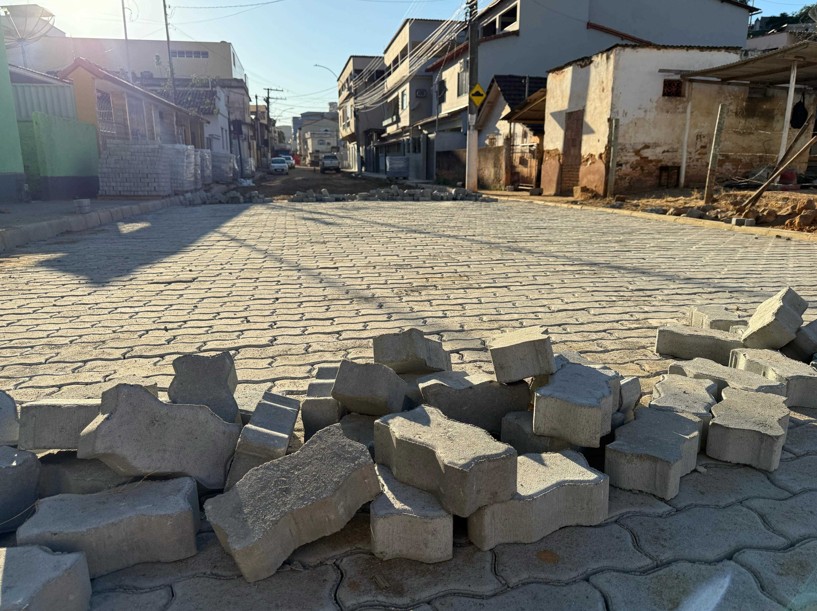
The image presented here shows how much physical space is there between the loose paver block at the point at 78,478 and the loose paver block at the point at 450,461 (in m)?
0.93

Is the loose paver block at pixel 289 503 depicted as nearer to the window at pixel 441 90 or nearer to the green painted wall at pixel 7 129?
the green painted wall at pixel 7 129

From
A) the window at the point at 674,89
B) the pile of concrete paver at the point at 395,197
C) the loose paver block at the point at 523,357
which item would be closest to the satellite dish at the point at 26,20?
the pile of concrete paver at the point at 395,197

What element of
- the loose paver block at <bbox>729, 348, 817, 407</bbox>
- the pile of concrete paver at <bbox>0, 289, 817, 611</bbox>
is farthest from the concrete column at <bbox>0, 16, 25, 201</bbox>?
the loose paver block at <bbox>729, 348, 817, 407</bbox>

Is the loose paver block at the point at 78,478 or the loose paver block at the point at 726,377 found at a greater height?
the loose paver block at the point at 726,377

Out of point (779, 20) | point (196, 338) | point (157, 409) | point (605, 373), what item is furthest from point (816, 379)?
point (779, 20)

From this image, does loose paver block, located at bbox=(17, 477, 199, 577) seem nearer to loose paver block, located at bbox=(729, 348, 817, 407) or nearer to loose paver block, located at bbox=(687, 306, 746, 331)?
loose paver block, located at bbox=(729, 348, 817, 407)

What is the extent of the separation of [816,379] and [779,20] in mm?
46279

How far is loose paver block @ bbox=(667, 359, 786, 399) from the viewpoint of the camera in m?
2.69

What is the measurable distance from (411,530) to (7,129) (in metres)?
15.7

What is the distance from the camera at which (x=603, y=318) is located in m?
4.43

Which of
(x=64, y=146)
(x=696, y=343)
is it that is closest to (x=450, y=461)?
(x=696, y=343)

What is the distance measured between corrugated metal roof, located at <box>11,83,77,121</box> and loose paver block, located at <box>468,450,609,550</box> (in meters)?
18.9

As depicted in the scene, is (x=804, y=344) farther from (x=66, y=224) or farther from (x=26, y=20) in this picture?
(x=26, y=20)

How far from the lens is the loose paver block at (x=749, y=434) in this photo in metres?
2.26
